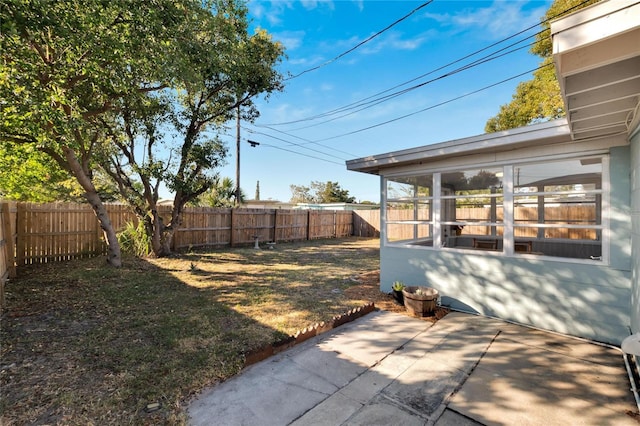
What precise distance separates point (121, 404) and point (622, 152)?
548cm

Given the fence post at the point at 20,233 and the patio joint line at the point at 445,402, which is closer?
the patio joint line at the point at 445,402

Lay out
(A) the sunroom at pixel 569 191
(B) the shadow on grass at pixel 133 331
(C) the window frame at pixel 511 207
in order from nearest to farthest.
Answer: (A) the sunroom at pixel 569 191, (B) the shadow on grass at pixel 133 331, (C) the window frame at pixel 511 207

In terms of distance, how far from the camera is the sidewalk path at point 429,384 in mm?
2041

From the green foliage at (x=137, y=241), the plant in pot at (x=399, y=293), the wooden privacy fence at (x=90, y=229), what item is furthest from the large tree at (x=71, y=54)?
the plant in pot at (x=399, y=293)

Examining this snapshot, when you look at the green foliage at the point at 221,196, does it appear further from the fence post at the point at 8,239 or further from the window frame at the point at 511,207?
the window frame at the point at 511,207

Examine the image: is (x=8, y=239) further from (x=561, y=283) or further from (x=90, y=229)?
(x=561, y=283)

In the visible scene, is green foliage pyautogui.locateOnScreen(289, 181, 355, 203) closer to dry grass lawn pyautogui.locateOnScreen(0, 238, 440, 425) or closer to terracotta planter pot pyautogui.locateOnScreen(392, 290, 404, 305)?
dry grass lawn pyautogui.locateOnScreen(0, 238, 440, 425)

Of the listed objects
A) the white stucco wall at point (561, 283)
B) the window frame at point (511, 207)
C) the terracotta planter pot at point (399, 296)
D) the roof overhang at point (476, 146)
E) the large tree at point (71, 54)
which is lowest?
the terracotta planter pot at point (399, 296)

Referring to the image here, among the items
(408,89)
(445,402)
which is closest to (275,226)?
(408,89)

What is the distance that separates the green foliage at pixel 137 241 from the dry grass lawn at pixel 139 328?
1.25 meters

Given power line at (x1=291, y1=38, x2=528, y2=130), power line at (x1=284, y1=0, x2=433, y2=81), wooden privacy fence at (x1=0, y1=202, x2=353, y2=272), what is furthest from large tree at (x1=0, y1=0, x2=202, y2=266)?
power line at (x1=291, y1=38, x2=528, y2=130)

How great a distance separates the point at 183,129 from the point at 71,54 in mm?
4241

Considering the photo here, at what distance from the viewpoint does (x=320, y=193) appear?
41031mm

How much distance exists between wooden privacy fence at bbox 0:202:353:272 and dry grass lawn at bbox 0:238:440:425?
30.1 inches
